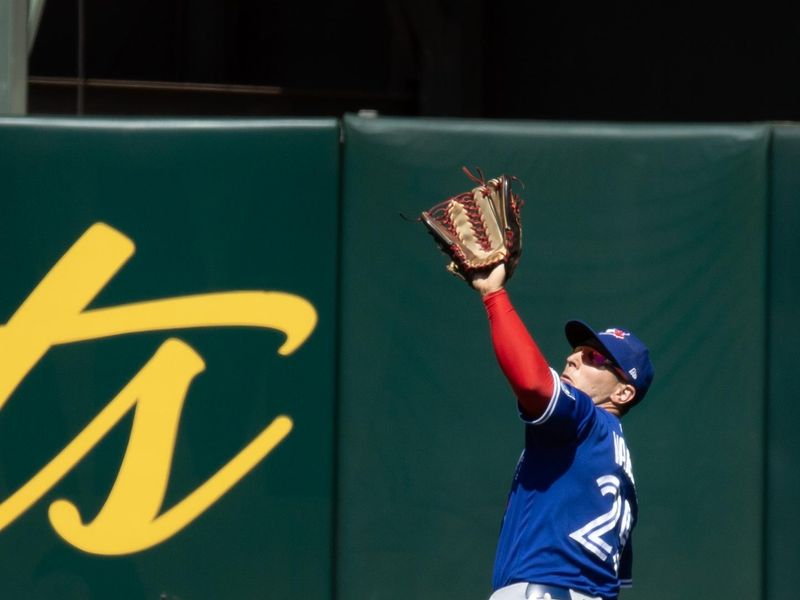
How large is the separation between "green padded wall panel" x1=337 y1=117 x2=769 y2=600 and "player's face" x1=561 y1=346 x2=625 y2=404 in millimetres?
979

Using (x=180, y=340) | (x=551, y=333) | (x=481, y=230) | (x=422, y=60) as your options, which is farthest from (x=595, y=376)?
(x=422, y=60)

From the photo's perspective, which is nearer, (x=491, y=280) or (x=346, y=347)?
(x=491, y=280)

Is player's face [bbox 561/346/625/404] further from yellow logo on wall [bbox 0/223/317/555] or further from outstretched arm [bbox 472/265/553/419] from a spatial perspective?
yellow logo on wall [bbox 0/223/317/555]

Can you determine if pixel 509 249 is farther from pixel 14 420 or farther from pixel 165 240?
pixel 14 420

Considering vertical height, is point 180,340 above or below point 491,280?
below

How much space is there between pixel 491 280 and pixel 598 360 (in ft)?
1.24

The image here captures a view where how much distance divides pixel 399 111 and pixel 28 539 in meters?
6.39

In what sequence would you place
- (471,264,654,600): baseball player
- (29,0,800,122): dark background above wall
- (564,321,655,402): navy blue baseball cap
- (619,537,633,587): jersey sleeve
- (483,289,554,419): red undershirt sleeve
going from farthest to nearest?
(29,0,800,122): dark background above wall < (619,537,633,587): jersey sleeve < (564,321,655,402): navy blue baseball cap < (471,264,654,600): baseball player < (483,289,554,419): red undershirt sleeve

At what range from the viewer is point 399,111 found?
9.65m

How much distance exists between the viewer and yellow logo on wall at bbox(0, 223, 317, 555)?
3781mm

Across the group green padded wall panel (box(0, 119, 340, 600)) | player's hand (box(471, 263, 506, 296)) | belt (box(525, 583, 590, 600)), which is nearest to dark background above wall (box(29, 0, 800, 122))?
green padded wall panel (box(0, 119, 340, 600))

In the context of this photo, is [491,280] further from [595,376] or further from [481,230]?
[595,376]

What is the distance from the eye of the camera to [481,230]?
2711mm

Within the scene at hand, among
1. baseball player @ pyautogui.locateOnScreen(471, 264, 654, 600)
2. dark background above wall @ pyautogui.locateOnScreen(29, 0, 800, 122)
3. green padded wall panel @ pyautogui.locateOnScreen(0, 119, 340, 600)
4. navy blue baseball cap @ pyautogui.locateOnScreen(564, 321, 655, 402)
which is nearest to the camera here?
baseball player @ pyautogui.locateOnScreen(471, 264, 654, 600)
